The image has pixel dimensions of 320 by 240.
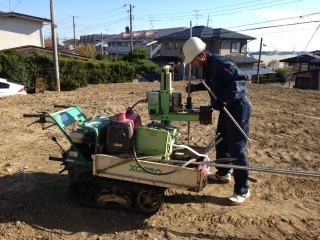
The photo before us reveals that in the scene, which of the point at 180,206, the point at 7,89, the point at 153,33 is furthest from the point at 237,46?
the point at 180,206

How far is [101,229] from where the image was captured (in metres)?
3.41

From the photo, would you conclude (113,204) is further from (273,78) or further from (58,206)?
(273,78)

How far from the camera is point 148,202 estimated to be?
3.59 meters

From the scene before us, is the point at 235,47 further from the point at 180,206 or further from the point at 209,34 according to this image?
the point at 180,206

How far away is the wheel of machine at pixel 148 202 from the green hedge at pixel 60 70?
13.8m

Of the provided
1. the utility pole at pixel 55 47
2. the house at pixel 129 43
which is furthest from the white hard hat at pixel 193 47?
the house at pixel 129 43

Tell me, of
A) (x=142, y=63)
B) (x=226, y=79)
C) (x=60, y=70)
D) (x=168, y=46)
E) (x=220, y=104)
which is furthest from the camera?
(x=168, y=46)

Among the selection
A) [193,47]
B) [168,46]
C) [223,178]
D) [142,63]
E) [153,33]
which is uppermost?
[153,33]

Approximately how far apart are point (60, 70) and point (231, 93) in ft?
48.9

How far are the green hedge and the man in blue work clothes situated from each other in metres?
13.6

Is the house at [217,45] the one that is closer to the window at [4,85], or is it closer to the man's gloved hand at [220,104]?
the window at [4,85]

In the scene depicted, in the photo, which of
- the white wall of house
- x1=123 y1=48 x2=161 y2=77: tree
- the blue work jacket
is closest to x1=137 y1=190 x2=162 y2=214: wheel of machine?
the blue work jacket

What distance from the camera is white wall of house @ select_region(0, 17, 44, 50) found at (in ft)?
79.2

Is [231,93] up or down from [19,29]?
down
